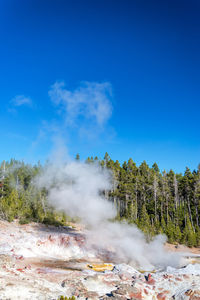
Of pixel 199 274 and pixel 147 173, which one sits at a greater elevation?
pixel 147 173

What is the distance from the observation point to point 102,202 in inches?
927

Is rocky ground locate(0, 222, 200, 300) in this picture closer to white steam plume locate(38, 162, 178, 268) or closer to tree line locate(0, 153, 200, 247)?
white steam plume locate(38, 162, 178, 268)

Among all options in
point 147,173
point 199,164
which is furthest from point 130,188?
point 199,164

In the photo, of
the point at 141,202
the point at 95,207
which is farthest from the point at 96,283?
the point at 141,202

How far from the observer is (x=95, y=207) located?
76.3 feet

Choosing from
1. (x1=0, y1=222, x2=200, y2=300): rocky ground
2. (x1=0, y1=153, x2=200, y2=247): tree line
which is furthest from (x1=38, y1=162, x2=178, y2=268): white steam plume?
(x1=0, y1=153, x2=200, y2=247): tree line

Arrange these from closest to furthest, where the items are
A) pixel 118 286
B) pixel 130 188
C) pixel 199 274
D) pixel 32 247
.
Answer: pixel 118 286 → pixel 199 274 → pixel 32 247 → pixel 130 188

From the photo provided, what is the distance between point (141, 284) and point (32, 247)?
13332 millimetres

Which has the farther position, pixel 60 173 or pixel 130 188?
pixel 130 188

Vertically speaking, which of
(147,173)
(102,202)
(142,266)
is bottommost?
(142,266)

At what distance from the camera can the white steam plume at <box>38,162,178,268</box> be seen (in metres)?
21.9

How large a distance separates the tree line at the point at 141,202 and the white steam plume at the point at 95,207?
839 cm

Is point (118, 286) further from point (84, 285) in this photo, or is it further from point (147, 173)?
point (147, 173)

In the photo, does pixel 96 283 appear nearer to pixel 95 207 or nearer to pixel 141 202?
pixel 95 207
